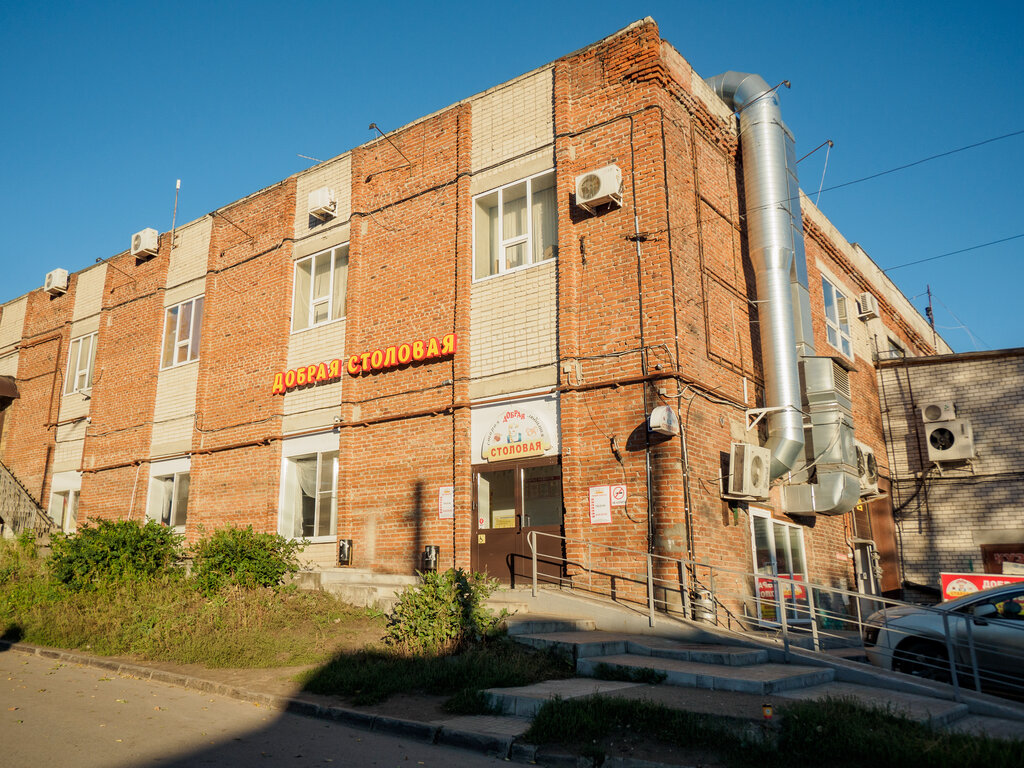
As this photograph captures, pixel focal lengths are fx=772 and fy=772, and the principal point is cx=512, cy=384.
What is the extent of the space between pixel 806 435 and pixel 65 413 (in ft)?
67.6

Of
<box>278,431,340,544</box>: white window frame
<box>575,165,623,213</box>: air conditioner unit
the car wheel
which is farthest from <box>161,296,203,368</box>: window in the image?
the car wheel

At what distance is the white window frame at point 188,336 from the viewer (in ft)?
64.3

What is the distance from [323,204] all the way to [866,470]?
41.2 ft

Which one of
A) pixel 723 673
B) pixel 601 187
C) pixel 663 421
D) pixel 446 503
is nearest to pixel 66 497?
pixel 446 503

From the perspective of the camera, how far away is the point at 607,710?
23.0 ft

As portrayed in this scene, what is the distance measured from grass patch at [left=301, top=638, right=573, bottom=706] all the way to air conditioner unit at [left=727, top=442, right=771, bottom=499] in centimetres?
424

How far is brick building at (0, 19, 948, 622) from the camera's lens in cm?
1223

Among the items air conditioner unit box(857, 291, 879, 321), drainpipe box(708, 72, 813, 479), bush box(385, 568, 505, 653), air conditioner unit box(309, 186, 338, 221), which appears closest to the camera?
bush box(385, 568, 505, 653)

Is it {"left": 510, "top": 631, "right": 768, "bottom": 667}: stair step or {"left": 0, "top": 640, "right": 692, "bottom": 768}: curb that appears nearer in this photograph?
{"left": 0, "top": 640, "right": 692, "bottom": 768}: curb

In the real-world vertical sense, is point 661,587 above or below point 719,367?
below

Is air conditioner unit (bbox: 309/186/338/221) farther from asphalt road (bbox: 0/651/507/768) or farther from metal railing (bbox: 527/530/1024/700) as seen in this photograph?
asphalt road (bbox: 0/651/507/768)

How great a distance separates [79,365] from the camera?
23141 millimetres

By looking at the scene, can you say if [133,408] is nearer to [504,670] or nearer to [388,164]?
[388,164]

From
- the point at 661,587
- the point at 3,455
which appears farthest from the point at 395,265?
the point at 3,455
